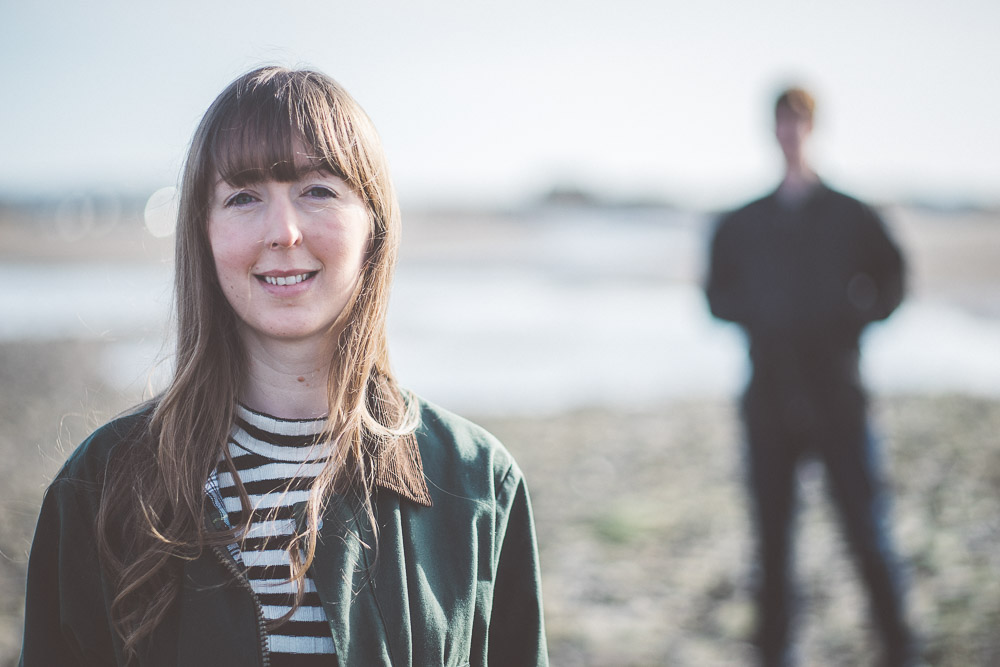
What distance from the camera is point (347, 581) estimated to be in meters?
1.71

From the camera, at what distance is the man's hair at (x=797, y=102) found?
13.0ft

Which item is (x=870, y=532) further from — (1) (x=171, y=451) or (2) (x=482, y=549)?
(1) (x=171, y=451)

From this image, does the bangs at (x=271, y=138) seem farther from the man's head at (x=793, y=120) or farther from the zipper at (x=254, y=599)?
the man's head at (x=793, y=120)

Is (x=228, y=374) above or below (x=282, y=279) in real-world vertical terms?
below

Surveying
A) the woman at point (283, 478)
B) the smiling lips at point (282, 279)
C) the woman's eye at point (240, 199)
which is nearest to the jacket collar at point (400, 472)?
the woman at point (283, 478)

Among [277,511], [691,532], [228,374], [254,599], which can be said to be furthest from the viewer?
[691,532]

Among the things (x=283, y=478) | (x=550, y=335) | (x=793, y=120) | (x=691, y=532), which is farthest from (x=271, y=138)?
(x=550, y=335)

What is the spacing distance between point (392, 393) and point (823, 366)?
273 cm

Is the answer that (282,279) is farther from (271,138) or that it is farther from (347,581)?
(347,581)

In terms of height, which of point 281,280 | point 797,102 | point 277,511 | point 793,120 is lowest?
point 277,511

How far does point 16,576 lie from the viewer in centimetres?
506

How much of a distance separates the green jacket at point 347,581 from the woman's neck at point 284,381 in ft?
0.90

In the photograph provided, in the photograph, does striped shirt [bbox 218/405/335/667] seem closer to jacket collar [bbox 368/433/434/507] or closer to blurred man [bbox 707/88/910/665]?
jacket collar [bbox 368/433/434/507]

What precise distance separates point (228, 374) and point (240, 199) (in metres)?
0.44
